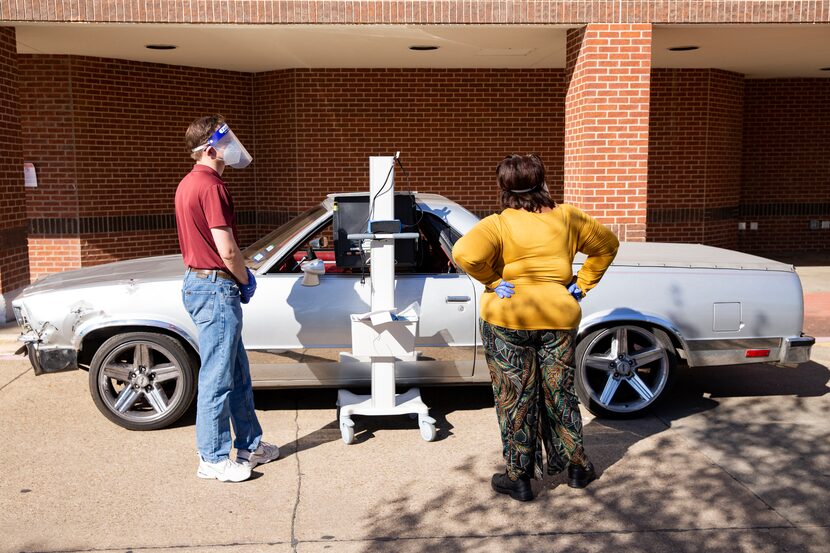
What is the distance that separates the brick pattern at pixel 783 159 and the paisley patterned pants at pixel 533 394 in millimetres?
12529

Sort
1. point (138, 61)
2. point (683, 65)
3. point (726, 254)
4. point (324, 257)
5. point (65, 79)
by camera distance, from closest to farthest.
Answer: point (726, 254) → point (324, 257) → point (65, 79) → point (138, 61) → point (683, 65)

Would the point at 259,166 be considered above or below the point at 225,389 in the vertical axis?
above

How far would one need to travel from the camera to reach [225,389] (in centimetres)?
484

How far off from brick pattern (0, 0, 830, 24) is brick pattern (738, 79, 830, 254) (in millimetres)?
6922

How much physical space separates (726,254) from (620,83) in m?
3.33

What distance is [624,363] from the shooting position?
587 cm

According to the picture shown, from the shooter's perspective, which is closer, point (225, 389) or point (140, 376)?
point (225, 389)

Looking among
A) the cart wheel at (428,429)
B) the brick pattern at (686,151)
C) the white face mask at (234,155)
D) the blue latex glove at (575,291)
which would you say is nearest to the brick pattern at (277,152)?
the brick pattern at (686,151)

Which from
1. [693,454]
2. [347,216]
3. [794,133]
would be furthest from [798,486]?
[794,133]

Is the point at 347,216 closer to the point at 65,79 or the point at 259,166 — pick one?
the point at 65,79

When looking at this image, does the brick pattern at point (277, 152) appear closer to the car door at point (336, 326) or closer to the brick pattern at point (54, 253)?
the brick pattern at point (54, 253)

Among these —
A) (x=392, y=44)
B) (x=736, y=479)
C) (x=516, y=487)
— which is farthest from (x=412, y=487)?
A: (x=392, y=44)

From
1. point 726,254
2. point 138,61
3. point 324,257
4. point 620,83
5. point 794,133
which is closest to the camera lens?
point 726,254

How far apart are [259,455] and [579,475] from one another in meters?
1.88
